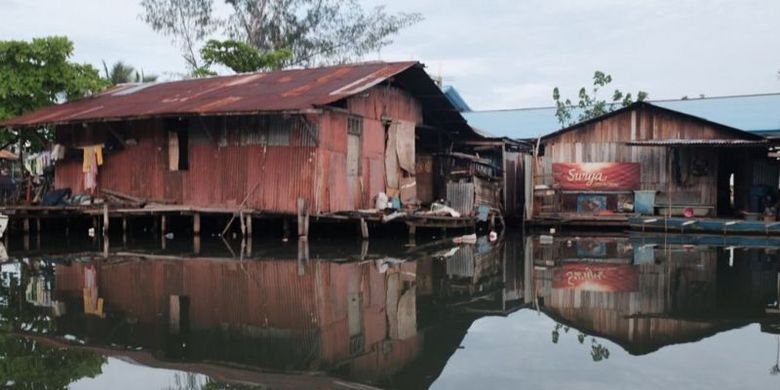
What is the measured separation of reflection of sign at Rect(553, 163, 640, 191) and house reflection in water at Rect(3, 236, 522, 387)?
24.7ft

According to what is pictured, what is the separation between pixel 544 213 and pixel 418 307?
12.7 metres

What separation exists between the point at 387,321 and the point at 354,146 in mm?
9799

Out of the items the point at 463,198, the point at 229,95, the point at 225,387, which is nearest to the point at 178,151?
the point at 229,95

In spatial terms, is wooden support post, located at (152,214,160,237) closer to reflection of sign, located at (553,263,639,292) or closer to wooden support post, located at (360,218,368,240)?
wooden support post, located at (360,218,368,240)

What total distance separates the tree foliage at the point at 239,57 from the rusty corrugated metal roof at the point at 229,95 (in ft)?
19.2

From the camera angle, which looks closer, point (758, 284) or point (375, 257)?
point (758, 284)

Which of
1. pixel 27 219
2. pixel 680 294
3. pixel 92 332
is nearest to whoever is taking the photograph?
pixel 92 332

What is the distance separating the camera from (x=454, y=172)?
66.1 ft

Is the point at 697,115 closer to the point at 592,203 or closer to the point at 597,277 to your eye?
the point at 592,203

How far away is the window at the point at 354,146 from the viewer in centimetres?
1738

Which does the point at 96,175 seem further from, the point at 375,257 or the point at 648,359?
the point at 648,359

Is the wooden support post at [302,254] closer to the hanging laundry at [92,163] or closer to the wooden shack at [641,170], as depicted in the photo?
the hanging laundry at [92,163]

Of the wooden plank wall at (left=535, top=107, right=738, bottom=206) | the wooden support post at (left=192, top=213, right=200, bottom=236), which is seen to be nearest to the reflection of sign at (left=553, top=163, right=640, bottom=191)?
the wooden plank wall at (left=535, top=107, right=738, bottom=206)

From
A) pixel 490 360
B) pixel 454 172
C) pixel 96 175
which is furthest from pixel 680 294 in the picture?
pixel 96 175
